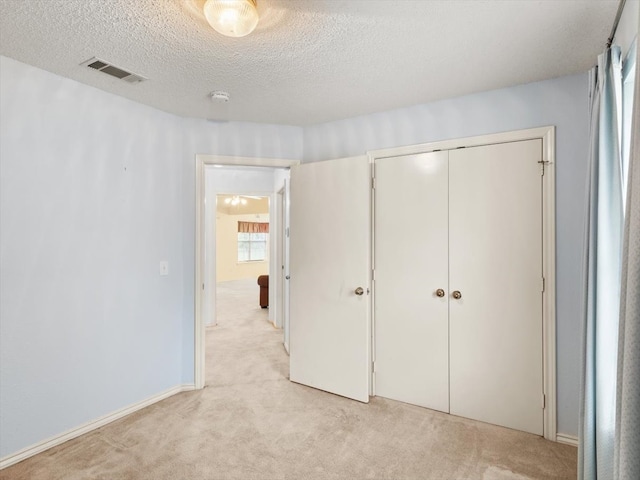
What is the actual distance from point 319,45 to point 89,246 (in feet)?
6.75

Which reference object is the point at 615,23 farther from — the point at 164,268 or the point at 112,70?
the point at 164,268

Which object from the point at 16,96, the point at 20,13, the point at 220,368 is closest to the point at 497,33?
the point at 20,13

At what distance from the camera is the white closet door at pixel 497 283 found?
2393mm

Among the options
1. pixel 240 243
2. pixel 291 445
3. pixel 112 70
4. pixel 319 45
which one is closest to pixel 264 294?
pixel 291 445

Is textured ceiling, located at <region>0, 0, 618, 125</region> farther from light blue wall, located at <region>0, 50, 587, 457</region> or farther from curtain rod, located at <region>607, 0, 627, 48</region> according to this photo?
light blue wall, located at <region>0, 50, 587, 457</region>

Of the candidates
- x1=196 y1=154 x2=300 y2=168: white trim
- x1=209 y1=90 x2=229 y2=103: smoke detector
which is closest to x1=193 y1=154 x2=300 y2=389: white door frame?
x1=196 y1=154 x2=300 y2=168: white trim

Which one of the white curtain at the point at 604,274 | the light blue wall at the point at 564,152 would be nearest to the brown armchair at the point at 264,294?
the light blue wall at the point at 564,152

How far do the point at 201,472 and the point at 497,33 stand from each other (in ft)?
9.54

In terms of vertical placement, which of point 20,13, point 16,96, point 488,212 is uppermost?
point 20,13

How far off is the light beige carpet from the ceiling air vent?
7.92ft

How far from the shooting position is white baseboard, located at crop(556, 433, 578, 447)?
2254 mm

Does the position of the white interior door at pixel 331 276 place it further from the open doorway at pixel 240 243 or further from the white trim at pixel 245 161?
the open doorway at pixel 240 243

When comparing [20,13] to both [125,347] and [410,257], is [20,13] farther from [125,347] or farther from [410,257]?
[410,257]

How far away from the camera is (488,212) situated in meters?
2.52
